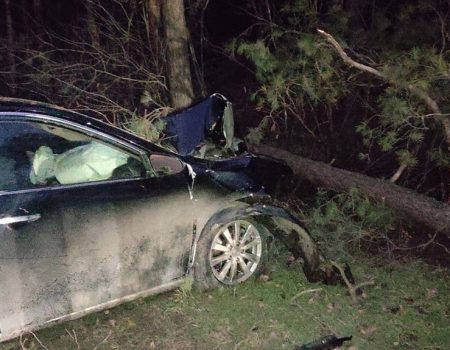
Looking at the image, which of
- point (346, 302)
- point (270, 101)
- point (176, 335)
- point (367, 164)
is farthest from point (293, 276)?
point (367, 164)

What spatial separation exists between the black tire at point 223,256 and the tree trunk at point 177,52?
3.13 m

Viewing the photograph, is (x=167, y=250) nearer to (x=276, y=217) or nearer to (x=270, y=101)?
(x=276, y=217)

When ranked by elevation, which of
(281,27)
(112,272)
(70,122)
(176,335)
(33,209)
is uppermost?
(281,27)

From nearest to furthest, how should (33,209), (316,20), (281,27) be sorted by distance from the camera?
1. (33,209)
2. (316,20)
3. (281,27)

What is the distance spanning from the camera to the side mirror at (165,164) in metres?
3.60

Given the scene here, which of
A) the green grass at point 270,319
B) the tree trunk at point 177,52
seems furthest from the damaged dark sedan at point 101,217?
the tree trunk at point 177,52

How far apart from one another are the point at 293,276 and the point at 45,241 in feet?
7.20

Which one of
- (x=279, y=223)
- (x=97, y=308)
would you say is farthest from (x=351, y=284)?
(x=97, y=308)

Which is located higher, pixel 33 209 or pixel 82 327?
pixel 33 209

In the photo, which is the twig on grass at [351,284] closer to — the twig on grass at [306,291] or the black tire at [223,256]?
the twig on grass at [306,291]

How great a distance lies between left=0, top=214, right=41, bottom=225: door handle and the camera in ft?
9.84

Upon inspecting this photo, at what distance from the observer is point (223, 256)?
4.04 meters

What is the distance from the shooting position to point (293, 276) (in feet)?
14.4

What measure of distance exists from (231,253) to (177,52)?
144 inches
